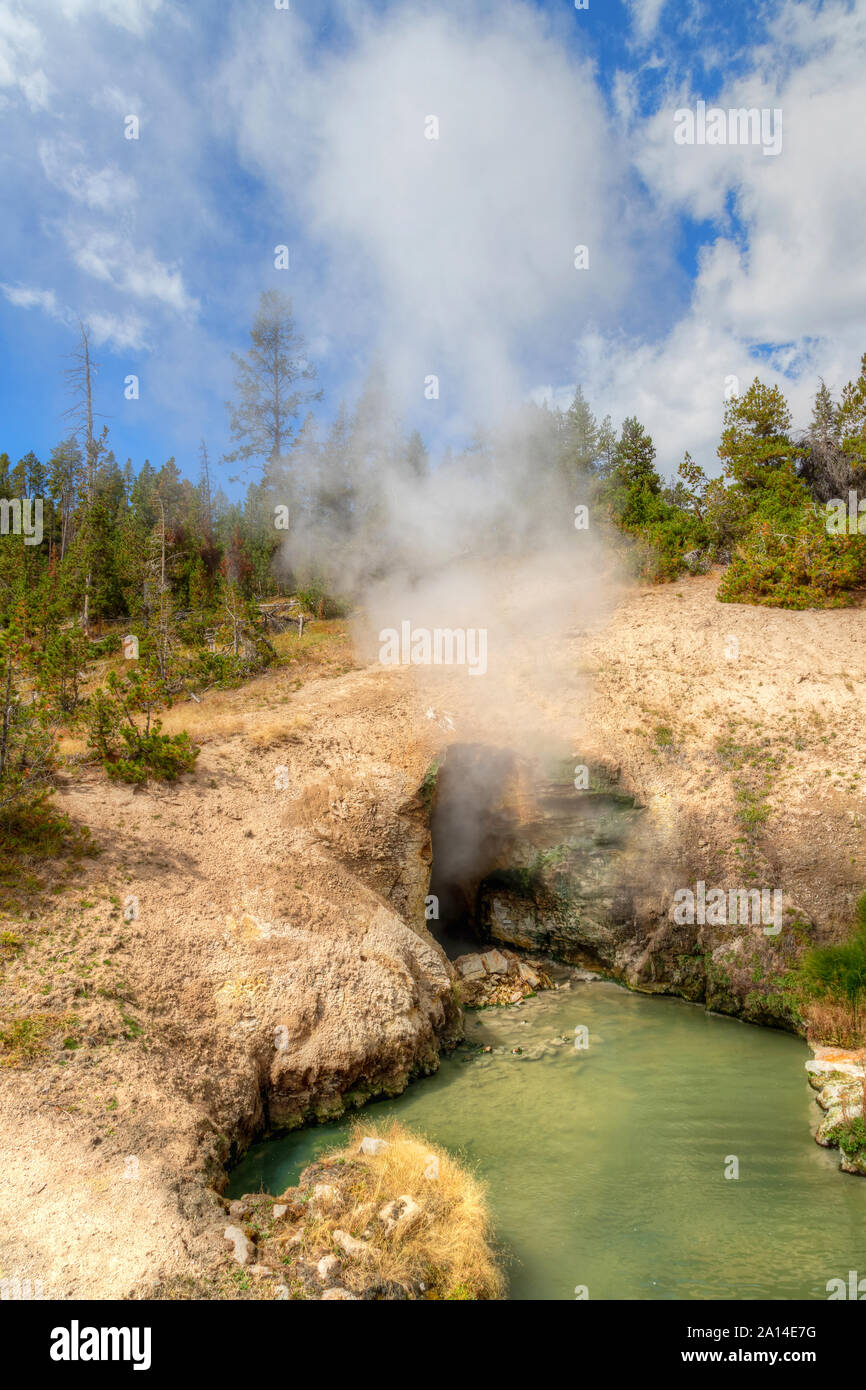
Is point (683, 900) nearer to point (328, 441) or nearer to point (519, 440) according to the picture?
point (519, 440)

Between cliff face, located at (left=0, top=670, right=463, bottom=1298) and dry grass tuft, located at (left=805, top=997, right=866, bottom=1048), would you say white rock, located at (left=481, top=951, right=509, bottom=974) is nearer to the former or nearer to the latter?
cliff face, located at (left=0, top=670, right=463, bottom=1298)

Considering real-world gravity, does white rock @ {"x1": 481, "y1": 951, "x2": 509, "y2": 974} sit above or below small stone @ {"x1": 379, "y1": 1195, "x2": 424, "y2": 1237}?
below

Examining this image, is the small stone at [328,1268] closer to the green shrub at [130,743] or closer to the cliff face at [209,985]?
the cliff face at [209,985]

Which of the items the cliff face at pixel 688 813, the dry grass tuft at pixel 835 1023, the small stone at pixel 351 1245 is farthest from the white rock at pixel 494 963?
the small stone at pixel 351 1245

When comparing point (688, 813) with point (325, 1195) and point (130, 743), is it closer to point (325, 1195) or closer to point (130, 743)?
point (325, 1195)

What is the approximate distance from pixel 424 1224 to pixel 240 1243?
2.15 metres

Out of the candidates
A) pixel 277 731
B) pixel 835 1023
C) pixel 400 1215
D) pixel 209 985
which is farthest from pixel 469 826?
pixel 400 1215

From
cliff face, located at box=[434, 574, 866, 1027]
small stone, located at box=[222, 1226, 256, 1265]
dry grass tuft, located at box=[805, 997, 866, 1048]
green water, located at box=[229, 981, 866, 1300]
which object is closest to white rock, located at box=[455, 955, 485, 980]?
green water, located at box=[229, 981, 866, 1300]

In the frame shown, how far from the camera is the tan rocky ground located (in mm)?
9016

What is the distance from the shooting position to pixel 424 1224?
8.95 meters

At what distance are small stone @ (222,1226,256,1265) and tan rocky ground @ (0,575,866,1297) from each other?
122 millimetres

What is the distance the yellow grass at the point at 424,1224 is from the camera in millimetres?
8289

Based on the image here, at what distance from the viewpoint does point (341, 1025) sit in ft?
42.7

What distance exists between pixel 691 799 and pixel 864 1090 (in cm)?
774
